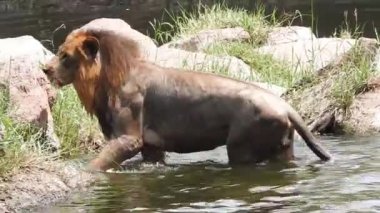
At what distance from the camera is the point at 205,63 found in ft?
41.8

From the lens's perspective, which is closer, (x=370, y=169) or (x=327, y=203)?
(x=327, y=203)

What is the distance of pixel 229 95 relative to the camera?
8.75 m

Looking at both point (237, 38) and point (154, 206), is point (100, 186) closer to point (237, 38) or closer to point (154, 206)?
point (154, 206)

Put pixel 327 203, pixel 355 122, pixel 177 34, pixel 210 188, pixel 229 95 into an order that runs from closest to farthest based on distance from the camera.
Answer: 1. pixel 327 203
2. pixel 210 188
3. pixel 229 95
4. pixel 355 122
5. pixel 177 34

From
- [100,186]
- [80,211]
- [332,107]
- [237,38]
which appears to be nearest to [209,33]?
[237,38]

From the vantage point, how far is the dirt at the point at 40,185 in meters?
7.33

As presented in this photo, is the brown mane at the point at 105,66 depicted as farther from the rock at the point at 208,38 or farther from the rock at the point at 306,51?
the rock at the point at 208,38

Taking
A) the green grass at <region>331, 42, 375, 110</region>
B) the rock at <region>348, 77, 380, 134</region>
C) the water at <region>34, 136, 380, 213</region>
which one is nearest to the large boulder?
the green grass at <region>331, 42, 375, 110</region>

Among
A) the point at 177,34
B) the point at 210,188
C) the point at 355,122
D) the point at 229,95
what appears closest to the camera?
the point at 210,188

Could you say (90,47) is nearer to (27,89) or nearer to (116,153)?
(27,89)

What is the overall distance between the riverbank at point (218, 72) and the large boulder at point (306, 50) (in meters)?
0.02

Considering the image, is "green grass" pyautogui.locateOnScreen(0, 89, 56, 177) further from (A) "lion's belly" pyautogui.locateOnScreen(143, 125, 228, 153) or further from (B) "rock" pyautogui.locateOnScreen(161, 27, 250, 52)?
(B) "rock" pyautogui.locateOnScreen(161, 27, 250, 52)

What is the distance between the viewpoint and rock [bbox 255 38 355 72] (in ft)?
45.3

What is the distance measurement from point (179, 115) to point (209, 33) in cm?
746
